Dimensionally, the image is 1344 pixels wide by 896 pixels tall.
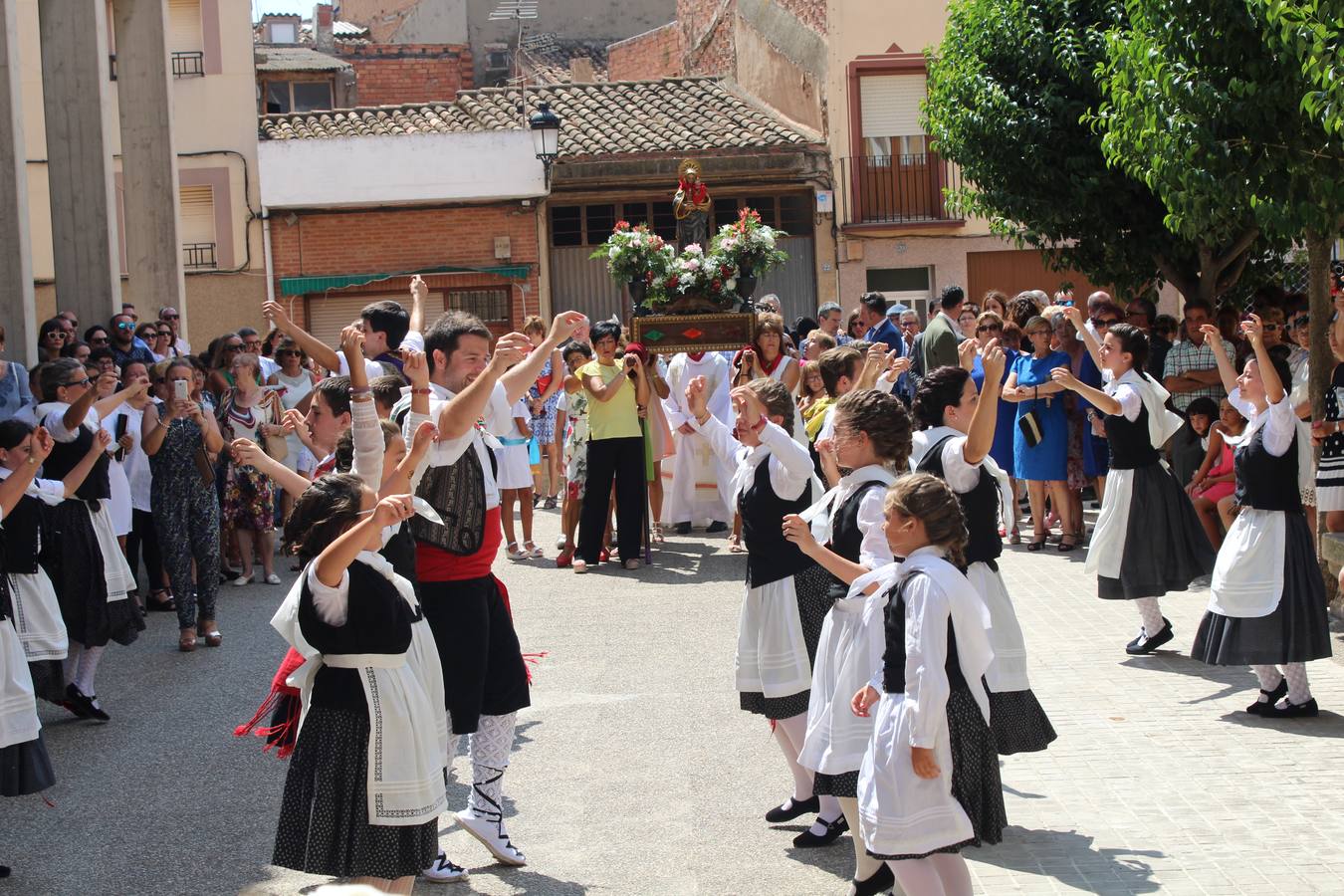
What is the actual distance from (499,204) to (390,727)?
2336 centimetres

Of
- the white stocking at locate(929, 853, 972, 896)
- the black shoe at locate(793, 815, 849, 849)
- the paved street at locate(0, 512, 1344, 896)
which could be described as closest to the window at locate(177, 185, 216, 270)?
the paved street at locate(0, 512, 1344, 896)

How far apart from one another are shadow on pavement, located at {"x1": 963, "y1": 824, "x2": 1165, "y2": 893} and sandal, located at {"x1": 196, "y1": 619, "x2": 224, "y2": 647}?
19.9ft

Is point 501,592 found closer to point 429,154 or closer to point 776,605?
point 776,605

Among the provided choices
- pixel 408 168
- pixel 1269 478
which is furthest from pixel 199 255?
pixel 1269 478

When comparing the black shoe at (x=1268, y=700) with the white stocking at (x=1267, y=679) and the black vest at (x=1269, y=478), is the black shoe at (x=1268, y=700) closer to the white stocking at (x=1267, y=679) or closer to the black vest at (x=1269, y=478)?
the white stocking at (x=1267, y=679)

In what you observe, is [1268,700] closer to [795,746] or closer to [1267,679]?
[1267,679]

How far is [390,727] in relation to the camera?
4832 mm

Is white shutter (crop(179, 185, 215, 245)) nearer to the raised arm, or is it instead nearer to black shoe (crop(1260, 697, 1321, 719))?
the raised arm

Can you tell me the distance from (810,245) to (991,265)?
10.5ft

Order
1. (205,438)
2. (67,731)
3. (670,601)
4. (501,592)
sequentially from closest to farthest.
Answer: (501,592) < (67,731) < (205,438) < (670,601)

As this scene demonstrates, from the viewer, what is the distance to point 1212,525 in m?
11.9

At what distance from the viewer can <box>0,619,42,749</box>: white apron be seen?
6055 mm

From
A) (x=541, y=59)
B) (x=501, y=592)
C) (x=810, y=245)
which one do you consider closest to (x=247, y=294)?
(x=810, y=245)

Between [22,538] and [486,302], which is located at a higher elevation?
[486,302]
